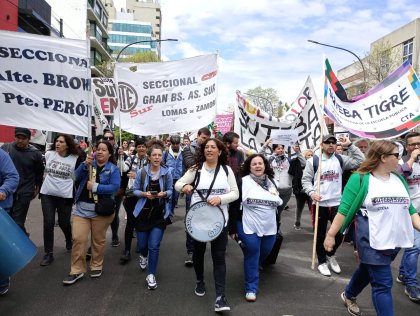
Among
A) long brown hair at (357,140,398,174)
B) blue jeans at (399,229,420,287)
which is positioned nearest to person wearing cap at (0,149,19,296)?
long brown hair at (357,140,398,174)

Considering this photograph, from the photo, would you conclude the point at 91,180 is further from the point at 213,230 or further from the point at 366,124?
the point at 366,124

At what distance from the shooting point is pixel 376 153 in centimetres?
336

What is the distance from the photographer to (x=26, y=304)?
3.89 m

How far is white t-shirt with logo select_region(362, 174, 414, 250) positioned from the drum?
146cm

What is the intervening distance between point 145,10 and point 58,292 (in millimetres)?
124193

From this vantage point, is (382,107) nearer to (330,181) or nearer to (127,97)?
(330,181)

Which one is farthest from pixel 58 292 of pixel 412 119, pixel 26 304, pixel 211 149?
pixel 412 119

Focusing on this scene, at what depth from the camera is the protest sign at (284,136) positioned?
20.9ft

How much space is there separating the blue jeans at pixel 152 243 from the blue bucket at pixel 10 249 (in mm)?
1396

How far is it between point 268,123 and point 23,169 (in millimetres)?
3990

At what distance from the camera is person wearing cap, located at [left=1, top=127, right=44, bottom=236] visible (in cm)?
503

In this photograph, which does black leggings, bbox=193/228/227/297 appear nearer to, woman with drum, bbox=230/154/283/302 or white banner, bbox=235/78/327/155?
woman with drum, bbox=230/154/283/302

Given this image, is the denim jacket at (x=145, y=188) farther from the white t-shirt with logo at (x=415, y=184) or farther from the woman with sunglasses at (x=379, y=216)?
the white t-shirt with logo at (x=415, y=184)

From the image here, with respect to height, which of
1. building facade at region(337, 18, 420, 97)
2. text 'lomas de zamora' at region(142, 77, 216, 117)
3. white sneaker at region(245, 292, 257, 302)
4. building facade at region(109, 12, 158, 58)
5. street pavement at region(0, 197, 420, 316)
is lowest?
street pavement at region(0, 197, 420, 316)
